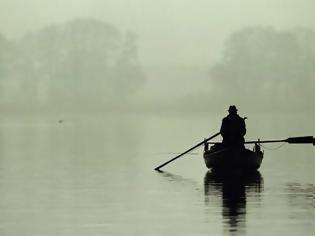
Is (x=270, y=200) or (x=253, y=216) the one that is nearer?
(x=253, y=216)

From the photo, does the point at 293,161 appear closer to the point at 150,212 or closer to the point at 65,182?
the point at 65,182

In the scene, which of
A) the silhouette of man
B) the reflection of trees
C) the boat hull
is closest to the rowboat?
the boat hull

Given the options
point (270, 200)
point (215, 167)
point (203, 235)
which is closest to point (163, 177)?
point (215, 167)

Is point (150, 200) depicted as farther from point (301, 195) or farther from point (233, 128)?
point (233, 128)

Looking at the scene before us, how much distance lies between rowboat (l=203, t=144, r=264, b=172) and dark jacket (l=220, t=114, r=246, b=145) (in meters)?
0.29

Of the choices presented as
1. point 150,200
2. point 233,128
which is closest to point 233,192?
point 150,200

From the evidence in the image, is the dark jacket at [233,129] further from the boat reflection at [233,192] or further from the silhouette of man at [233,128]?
the boat reflection at [233,192]

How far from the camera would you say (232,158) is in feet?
134

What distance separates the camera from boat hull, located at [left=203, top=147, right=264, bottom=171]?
40812 millimetres

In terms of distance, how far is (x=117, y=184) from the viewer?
36438 mm

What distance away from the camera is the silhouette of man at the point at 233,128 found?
40344 mm

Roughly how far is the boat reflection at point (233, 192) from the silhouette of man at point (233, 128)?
1247 mm

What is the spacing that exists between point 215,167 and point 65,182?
23.1ft

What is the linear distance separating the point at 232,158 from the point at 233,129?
1.09 metres
